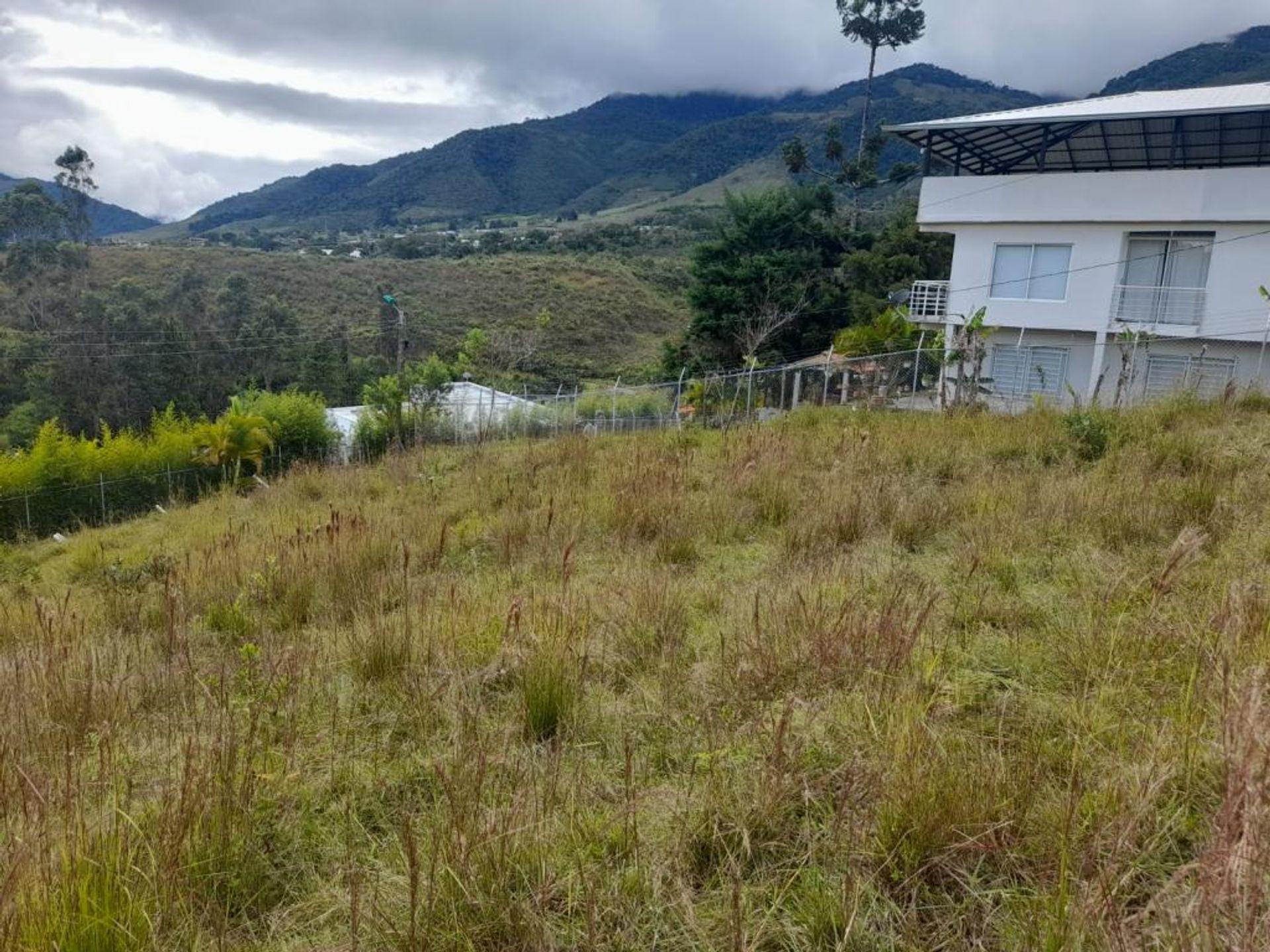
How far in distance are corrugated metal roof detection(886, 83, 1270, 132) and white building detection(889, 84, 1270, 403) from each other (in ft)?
0.22

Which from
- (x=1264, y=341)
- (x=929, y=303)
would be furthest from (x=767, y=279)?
(x=1264, y=341)

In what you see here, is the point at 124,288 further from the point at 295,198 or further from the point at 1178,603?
the point at 295,198

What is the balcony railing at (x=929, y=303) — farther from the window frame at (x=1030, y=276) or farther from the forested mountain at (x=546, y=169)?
the forested mountain at (x=546, y=169)

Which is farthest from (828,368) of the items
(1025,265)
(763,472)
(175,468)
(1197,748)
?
(1197,748)

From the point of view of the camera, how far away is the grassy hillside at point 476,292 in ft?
157

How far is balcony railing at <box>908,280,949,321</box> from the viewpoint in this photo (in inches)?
939

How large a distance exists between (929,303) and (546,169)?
138 metres

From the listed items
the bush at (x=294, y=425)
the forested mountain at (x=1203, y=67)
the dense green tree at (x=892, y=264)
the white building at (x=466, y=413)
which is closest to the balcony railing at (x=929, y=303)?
the dense green tree at (x=892, y=264)

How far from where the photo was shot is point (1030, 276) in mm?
21953

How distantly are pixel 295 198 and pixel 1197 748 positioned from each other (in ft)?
549

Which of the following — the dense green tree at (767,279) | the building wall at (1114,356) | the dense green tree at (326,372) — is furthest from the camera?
the dense green tree at (326,372)

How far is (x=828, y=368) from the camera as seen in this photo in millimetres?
17484

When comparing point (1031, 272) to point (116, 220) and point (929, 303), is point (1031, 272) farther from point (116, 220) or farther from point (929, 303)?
point (116, 220)

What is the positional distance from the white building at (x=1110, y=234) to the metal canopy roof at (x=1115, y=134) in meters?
0.06
